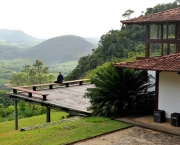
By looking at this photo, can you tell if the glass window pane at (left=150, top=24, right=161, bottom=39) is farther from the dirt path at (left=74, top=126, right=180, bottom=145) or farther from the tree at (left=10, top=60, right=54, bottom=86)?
the tree at (left=10, top=60, right=54, bottom=86)

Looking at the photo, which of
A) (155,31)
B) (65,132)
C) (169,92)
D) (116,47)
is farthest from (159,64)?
(116,47)

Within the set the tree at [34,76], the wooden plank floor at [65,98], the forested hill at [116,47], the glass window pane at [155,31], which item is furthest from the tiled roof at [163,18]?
the forested hill at [116,47]

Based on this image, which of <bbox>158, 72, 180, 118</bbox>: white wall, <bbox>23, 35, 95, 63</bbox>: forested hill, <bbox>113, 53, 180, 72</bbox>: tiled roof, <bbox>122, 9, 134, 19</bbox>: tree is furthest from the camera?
<bbox>23, 35, 95, 63</bbox>: forested hill

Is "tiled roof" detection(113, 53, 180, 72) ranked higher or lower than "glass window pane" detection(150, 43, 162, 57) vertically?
lower

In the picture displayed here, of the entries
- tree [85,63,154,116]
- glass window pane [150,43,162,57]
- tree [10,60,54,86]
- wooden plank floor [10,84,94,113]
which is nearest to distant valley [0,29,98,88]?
tree [10,60,54,86]

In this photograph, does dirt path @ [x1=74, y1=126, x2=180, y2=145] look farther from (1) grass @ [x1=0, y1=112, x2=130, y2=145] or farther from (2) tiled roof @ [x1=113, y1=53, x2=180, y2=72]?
(2) tiled roof @ [x1=113, y1=53, x2=180, y2=72]

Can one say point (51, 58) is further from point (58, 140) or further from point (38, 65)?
point (58, 140)

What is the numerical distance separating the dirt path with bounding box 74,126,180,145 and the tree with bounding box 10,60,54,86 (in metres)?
24.4

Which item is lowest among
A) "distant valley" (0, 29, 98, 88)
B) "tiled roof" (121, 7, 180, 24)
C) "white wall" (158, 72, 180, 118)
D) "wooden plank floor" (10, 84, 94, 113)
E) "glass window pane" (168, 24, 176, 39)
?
"wooden plank floor" (10, 84, 94, 113)

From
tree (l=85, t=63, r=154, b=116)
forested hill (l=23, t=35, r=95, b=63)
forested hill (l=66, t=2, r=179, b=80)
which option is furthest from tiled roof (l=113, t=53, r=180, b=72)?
forested hill (l=23, t=35, r=95, b=63)

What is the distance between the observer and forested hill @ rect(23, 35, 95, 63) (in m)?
128

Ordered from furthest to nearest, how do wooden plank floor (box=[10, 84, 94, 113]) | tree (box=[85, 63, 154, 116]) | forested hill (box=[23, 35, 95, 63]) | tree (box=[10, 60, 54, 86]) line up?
1. forested hill (box=[23, 35, 95, 63])
2. tree (box=[10, 60, 54, 86])
3. wooden plank floor (box=[10, 84, 94, 113])
4. tree (box=[85, 63, 154, 116])

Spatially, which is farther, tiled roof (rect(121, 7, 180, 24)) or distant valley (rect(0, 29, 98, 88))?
distant valley (rect(0, 29, 98, 88))

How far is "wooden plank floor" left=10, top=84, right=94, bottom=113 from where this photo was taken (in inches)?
511
